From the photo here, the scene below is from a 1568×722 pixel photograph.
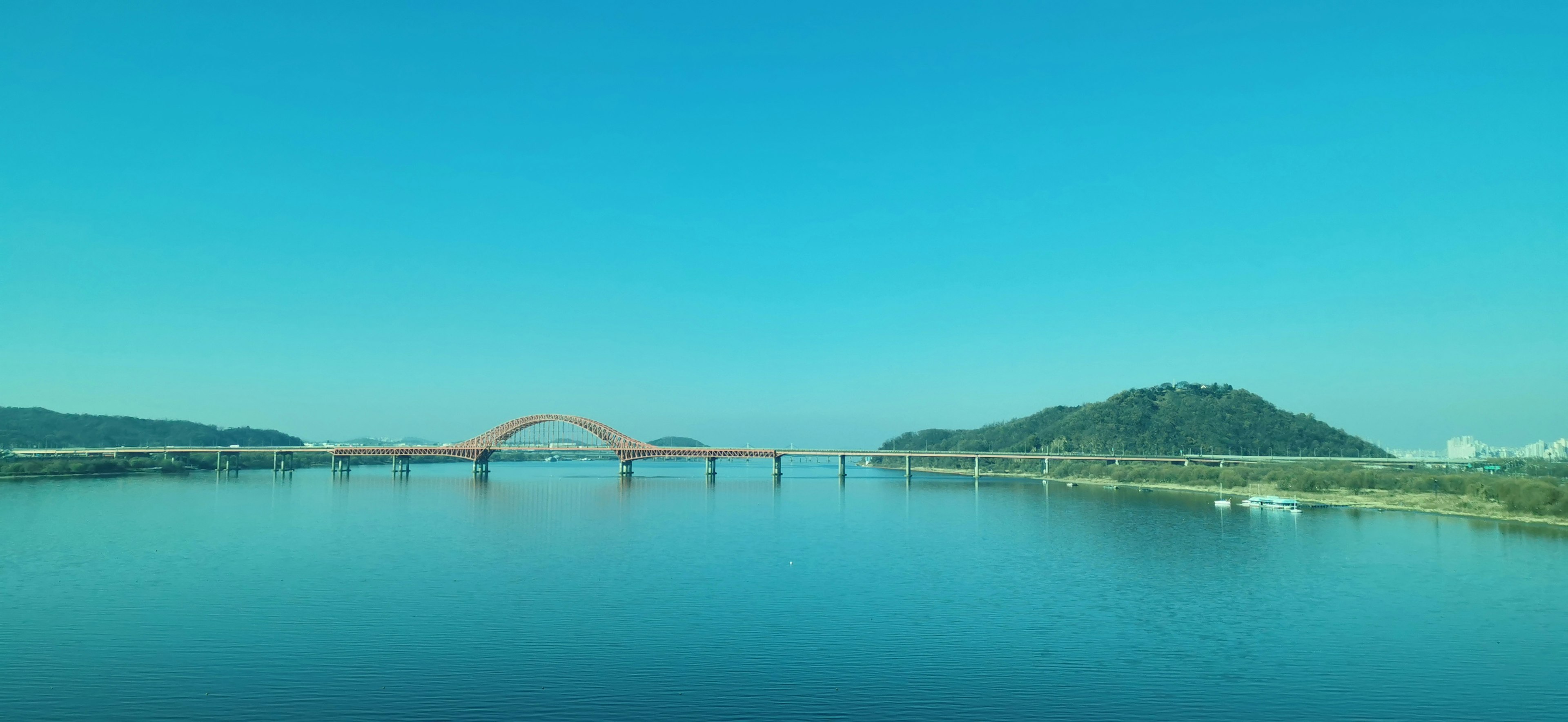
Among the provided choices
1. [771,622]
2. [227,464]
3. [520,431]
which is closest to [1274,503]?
[771,622]

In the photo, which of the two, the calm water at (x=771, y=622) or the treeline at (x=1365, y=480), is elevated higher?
the treeline at (x=1365, y=480)

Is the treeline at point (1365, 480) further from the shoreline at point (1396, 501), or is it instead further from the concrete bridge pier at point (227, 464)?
the concrete bridge pier at point (227, 464)

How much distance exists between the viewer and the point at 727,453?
122m

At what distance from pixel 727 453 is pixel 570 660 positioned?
104575mm

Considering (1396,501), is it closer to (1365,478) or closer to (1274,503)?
(1274,503)

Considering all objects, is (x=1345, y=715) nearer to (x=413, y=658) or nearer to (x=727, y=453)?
(x=413, y=658)

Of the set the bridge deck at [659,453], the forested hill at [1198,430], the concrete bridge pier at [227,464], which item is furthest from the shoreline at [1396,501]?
the concrete bridge pier at [227,464]

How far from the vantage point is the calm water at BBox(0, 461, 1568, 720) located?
51.1 feet

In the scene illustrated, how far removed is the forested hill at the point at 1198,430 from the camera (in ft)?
442

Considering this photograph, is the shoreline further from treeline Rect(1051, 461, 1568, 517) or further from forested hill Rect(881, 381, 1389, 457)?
forested hill Rect(881, 381, 1389, 457)

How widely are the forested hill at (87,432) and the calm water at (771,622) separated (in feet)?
458

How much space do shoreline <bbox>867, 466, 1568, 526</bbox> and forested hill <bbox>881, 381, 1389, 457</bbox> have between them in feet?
156

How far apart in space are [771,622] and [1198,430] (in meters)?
133

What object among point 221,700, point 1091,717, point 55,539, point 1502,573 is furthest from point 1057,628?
point 55,539
